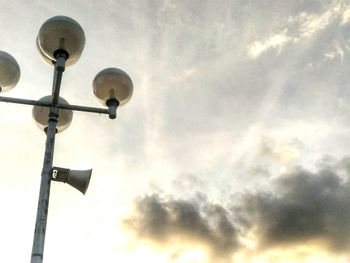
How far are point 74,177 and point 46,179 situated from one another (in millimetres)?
421

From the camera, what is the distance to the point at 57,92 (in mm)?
7234

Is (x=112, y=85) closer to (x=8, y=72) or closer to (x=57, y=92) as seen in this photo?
(x=57, y=92)

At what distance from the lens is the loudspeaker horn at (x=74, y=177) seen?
Answer: 22.2 ft

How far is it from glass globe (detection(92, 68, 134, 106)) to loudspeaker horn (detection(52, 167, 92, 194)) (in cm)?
154

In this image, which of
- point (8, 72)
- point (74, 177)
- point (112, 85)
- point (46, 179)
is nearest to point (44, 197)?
point (46, 179)

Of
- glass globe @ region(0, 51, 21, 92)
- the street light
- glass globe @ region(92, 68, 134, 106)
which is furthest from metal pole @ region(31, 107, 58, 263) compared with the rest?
glass globe @ region(0, 51, 21, 92)

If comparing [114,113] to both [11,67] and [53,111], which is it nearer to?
[53,111]

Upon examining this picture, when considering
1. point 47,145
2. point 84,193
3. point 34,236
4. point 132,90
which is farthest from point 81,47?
point 34,236

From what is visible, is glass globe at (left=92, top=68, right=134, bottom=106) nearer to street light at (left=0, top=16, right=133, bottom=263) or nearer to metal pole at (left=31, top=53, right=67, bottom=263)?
street light at (left=0, top=16, right=133, bottom=263)

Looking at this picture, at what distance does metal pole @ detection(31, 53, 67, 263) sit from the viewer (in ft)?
20.0

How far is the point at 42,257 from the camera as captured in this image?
611 cm

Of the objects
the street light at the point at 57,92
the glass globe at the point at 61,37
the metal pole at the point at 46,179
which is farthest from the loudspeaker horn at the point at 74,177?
the glass globe at the point at 61,37

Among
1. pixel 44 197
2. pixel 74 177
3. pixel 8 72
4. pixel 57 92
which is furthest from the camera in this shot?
pixel 8 72

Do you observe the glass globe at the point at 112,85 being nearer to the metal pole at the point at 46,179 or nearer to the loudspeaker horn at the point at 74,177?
the metal pole at the point at 46,179
